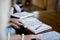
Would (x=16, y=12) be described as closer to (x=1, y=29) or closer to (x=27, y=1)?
(x=1, y=29)

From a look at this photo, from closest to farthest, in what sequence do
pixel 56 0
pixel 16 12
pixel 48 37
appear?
pixel 48 37
pixel 16 12
pixel 56 0

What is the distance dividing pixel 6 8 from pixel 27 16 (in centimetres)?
135

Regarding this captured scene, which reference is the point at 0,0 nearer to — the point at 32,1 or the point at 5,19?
the point at 5,19

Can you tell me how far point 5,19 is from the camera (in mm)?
282

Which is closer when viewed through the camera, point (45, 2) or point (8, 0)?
point (8, 0)

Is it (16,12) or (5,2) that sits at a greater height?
(5,2)

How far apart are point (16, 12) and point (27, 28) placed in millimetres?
658

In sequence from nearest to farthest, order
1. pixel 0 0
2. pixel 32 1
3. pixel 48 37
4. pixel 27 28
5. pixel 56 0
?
pixel 0 0 → pixel 48 37 → pixel 27 28 → pixel 56 0 → pixel 32 1

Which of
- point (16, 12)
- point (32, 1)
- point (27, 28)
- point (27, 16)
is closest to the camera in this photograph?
point (27, 28)

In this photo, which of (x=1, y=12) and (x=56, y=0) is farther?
(x=56, y=0)

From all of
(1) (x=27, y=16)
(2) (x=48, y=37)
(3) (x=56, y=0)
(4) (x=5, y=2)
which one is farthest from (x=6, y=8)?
(3) (x=56, y=0)

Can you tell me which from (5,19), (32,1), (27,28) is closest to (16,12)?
(27,28)

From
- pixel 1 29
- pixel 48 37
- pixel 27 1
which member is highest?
pixel 1 29

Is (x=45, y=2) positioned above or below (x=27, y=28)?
below
